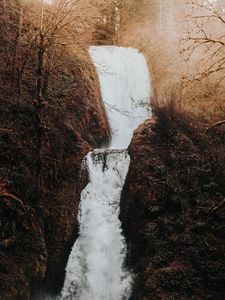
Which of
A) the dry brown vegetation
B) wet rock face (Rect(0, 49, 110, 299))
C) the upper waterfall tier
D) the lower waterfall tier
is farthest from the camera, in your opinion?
the upper waterfall tier

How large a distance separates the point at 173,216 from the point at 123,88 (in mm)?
9414

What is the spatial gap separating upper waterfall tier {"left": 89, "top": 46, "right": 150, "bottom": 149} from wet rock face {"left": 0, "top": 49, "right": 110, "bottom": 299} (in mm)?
2706

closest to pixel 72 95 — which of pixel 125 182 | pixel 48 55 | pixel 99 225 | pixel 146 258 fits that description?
pixel 48 55

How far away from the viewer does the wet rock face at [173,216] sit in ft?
28.4

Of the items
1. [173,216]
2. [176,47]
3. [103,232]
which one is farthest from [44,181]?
[176,47]

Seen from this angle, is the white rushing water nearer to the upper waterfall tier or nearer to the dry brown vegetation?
the upper waterfall tier

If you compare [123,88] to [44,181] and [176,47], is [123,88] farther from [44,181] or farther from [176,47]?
[44,181]

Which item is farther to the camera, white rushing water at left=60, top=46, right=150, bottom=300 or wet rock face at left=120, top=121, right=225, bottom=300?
white rushing water at left=60, top=46, right=150, bottom=300

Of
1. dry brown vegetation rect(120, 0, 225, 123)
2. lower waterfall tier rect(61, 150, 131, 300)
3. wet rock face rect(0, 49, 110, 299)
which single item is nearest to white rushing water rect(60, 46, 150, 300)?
lower waterfall tier rect(61, 150, 131, 300)

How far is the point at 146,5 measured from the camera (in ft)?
84.8

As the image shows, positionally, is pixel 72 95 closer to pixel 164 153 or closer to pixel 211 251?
pixel 164 153

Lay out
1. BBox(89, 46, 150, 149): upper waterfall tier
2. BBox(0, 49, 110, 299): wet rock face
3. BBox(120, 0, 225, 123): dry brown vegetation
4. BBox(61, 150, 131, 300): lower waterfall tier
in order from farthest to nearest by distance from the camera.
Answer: BBox(89, 46, 150, 149): upper waterfall tier < BBox(120, 0, 225, 123): dry brown vegetation < BBox(61, 150, 131, 300): lower waterfall tier < BBox(0, 49, 110, 299): wet rock face

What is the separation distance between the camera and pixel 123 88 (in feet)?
59.6

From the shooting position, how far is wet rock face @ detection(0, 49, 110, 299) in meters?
8.61
